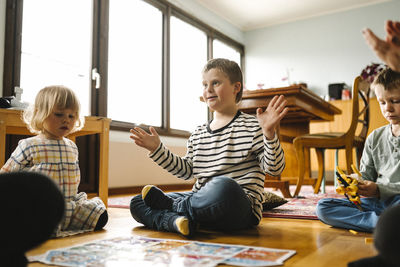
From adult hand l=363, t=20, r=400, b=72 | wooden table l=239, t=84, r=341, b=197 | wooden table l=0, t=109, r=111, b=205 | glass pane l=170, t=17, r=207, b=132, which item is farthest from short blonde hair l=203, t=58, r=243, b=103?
glass pane l=170, t=17, r=207, b=132

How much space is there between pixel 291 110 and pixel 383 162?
5.16ft

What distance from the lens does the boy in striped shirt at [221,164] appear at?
3.98 feet

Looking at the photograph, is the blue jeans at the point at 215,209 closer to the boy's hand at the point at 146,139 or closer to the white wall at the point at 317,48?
the boy's hand at the point at 146,139

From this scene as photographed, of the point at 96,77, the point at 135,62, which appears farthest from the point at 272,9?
the point at 96,77

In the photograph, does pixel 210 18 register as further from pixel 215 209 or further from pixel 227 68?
pixel 215 209

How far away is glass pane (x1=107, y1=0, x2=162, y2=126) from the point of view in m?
3.66

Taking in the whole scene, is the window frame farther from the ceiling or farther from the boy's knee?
the boy's knee

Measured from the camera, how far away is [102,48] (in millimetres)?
3408

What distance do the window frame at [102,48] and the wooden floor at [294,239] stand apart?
5.34 feet

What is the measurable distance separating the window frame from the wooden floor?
163cm

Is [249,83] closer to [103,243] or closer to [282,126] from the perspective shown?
[282,126]

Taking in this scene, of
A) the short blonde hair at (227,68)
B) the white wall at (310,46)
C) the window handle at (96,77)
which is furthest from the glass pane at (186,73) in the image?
the short blonde hair at (227,68)

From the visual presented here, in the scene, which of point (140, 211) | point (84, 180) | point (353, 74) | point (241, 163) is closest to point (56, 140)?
point (140, 211)

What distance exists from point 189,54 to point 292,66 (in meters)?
1.64
